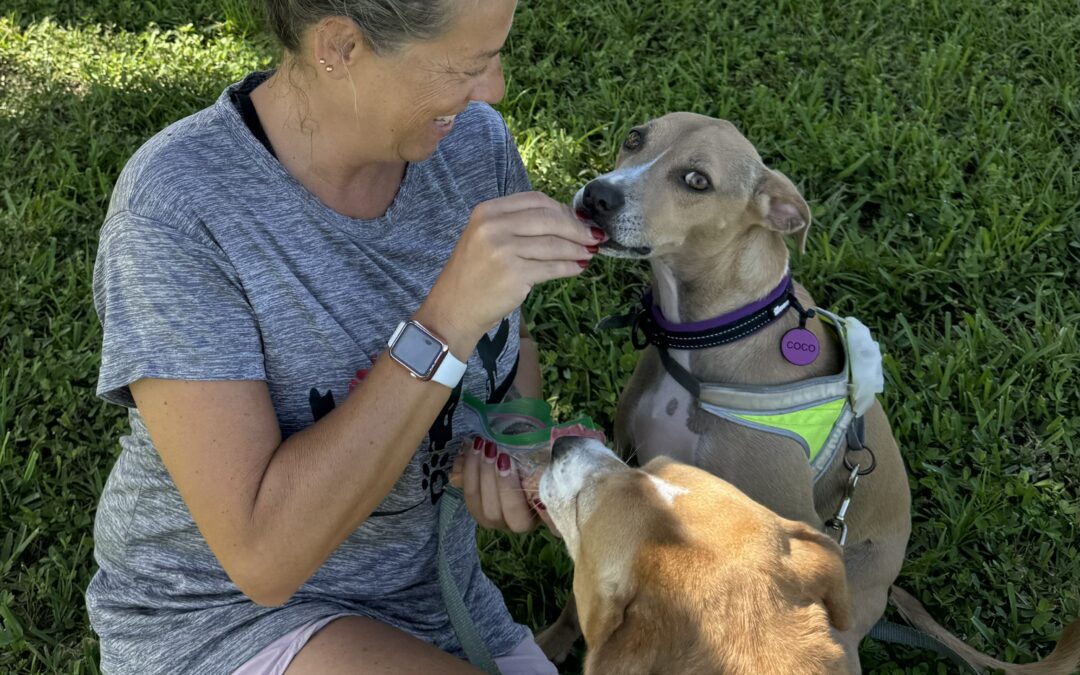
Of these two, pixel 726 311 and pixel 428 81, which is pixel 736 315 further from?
pixel 428 81

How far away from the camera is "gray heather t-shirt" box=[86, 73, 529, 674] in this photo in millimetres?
2152

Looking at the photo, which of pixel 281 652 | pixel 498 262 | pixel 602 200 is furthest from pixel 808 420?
pixel 281 652

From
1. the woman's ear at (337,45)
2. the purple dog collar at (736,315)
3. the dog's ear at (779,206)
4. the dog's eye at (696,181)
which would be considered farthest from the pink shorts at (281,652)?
the dog's ear at (779,206)

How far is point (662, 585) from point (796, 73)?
426 centimetres

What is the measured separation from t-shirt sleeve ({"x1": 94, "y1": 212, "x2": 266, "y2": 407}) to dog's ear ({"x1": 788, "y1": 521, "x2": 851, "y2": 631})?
1.32 meters

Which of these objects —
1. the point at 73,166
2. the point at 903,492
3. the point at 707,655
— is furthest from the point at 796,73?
the point at 707,655

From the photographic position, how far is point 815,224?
478 centimetres

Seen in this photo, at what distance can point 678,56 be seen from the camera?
5.66m

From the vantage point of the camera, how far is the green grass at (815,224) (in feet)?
11.8

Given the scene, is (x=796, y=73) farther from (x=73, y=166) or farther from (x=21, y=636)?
(x=21, y=636)

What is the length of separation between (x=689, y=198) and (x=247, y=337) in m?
1.52

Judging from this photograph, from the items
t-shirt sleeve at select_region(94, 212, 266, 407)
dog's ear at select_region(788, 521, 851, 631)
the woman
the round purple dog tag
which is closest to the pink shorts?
the woman

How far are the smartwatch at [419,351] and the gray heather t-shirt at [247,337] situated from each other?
13.2 inches

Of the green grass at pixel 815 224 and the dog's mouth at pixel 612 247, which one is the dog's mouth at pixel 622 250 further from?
the green grass at pixel 815 224
